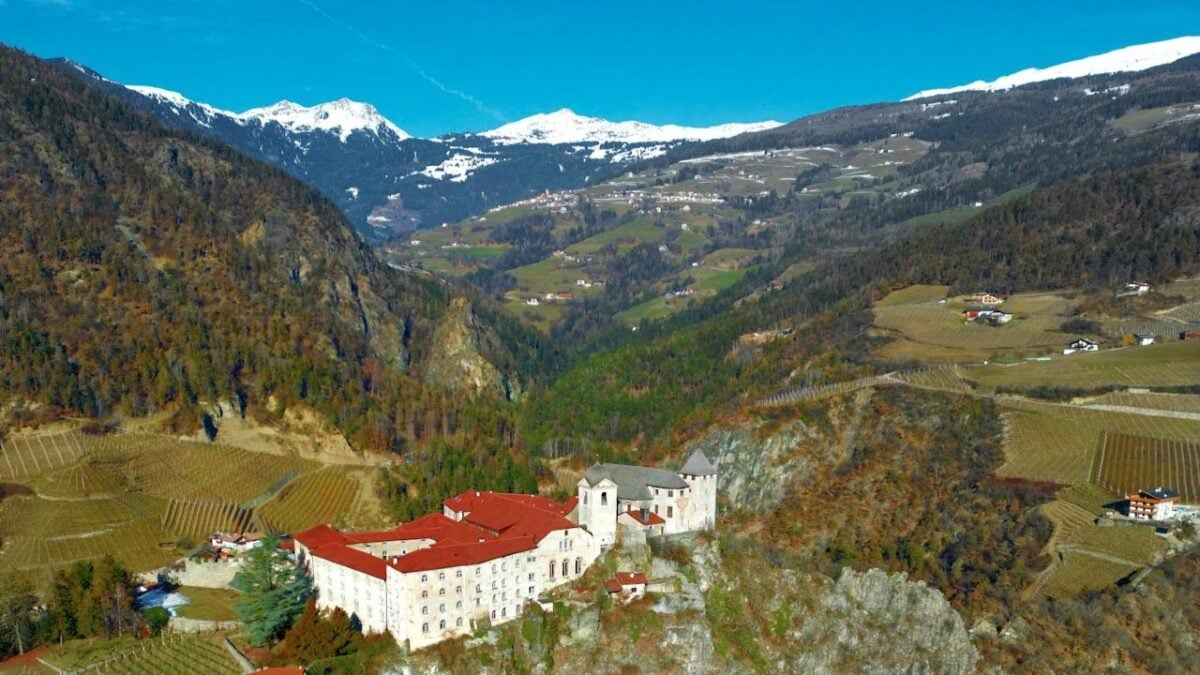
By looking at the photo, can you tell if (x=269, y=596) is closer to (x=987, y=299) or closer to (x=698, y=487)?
(x=698, y=487)

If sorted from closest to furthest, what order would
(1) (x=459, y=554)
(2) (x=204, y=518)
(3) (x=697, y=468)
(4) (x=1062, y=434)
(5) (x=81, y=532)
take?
(1) (x=459, y=554), (3) (x=697, y=468), (5) (x=81, y=532), (4) (x=1062, y=434), (2) (x=204, y=518)

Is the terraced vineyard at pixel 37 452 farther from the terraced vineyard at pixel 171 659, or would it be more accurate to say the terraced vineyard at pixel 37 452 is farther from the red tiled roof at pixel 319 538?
the red tiled roof at pixel 319 538

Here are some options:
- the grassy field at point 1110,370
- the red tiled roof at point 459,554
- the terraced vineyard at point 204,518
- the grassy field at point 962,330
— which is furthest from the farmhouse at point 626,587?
the grassy field at point 962,330

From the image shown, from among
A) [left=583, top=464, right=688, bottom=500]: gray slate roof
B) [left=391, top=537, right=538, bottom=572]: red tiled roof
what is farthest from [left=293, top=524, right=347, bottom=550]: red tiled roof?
[left=583, top=464, right=688, bottom=500]: gray slate roof

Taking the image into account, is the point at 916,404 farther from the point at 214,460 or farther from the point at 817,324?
the point at 214,460

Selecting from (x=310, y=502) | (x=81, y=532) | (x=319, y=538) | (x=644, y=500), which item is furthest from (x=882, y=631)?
(x=81, y=532)

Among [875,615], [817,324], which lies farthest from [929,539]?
[817,324]

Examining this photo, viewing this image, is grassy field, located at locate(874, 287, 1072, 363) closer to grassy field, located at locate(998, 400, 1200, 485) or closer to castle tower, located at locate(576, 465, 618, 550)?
grassy field, located at locate(998, 400, 1200, 485)
